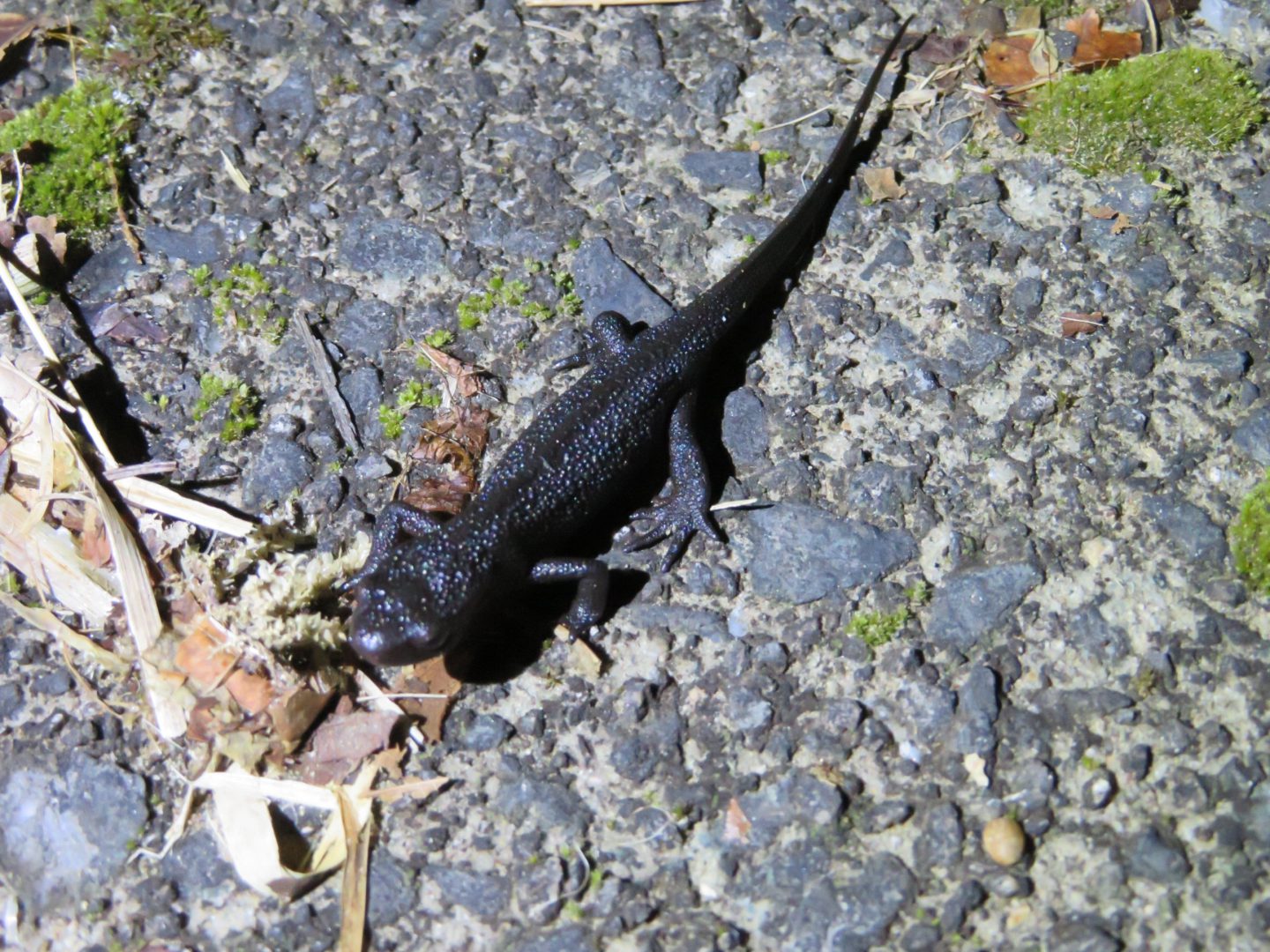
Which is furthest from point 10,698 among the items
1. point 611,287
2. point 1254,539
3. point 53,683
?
point 1254,539

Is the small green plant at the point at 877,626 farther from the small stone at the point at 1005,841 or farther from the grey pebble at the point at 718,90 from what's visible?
the grey pebble at the point at 718,90

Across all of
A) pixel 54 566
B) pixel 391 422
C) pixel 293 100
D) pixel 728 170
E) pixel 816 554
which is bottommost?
pixel 816 554

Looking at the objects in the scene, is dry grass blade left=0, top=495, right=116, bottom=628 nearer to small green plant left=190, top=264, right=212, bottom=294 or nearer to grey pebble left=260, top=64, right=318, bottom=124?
small green plant left=190, top=264, right=212, bottom=294

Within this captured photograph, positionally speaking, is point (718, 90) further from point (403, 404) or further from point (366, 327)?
point (403, 404)

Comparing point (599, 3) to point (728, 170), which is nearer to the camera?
point (728, 170)

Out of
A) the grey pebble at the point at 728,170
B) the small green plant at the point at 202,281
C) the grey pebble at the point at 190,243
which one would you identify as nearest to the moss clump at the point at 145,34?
the grey pebble at the point at 190,243
